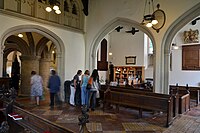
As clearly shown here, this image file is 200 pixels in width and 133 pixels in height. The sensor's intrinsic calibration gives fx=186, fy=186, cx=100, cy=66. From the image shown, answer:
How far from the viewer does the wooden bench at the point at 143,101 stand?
16.4 feet

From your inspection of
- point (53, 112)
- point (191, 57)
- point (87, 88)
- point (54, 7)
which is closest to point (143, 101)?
point (87, 88)

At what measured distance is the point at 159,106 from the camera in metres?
5.17

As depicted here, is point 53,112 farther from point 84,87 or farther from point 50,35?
point 50,35

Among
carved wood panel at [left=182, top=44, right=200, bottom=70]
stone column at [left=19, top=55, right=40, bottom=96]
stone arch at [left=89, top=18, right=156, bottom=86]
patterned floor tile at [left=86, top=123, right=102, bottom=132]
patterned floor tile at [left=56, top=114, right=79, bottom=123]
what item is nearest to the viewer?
patterned floor tile at [left=86, top=123, right=102, bottom=132]

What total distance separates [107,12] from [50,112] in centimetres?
495

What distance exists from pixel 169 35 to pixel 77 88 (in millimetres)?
3869

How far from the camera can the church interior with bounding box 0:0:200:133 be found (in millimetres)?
4914

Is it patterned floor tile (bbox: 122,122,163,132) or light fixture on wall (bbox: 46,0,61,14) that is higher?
light fixture on wall (bbox: 46,0,61,14)

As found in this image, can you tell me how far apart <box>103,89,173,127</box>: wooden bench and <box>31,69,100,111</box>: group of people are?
0.53m

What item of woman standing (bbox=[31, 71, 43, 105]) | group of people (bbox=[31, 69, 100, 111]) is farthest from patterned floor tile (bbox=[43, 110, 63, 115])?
woman standing (bbox=[31, 71, 43, 105])

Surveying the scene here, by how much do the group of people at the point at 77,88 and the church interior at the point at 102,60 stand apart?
0.97 ft

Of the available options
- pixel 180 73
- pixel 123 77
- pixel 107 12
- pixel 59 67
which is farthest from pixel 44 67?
pixel 180 73

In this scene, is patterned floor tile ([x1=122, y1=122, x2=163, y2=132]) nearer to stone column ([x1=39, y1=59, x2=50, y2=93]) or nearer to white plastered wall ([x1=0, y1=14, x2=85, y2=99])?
white plastered wall ([x1=0, y1=14, x2=85, y2=99])

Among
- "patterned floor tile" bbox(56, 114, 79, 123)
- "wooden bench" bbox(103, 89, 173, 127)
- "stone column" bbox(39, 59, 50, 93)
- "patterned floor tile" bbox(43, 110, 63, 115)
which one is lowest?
"patterned floor tile" bbox(56, 114, 79, 123)
